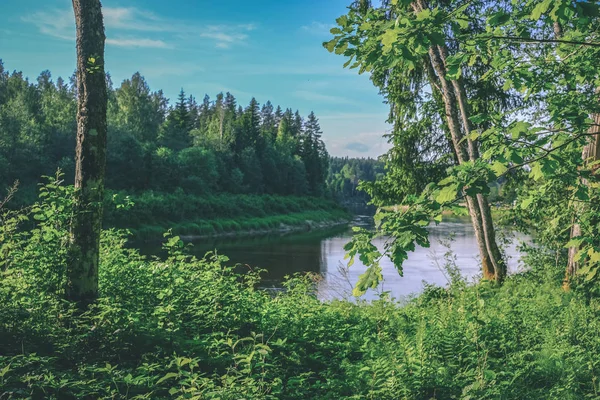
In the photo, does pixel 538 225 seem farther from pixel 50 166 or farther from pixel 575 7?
pixel 50 166

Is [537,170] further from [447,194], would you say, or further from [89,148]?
[89,148]

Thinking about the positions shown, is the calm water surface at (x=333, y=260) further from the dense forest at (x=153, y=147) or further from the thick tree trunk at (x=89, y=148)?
the dense forest at (x=153, y=147)

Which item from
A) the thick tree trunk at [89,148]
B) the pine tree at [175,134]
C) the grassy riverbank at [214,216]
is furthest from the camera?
the pine tree at [175,134]

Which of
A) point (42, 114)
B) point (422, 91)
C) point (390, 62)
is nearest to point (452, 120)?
point (422, 91)

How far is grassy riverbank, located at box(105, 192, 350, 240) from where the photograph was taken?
38.8 meters

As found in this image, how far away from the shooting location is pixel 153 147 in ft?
187

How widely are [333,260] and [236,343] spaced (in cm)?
2299

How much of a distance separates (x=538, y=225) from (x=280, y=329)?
7.97 meters

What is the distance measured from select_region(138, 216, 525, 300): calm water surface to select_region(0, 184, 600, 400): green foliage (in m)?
6.03

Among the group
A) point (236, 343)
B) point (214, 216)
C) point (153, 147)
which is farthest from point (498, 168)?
point (153, 147)

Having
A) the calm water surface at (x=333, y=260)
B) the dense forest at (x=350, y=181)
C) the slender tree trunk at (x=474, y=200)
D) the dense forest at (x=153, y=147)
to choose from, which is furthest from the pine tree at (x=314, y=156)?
the slender tree trunk at (x=474, y=200)

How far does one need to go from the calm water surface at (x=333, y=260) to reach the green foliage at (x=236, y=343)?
603cm

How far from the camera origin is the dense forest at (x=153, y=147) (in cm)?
4347

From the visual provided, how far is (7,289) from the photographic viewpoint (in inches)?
202
